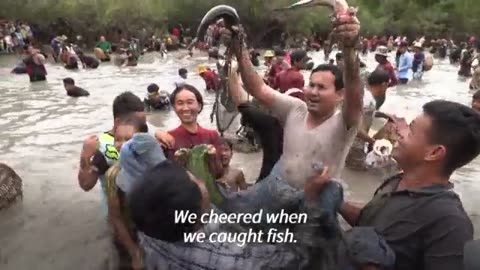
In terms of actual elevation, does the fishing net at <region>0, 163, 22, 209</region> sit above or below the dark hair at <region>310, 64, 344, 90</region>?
below

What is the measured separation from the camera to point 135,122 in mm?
3768

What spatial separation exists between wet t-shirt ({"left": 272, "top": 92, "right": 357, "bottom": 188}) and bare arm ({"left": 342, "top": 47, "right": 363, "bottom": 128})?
0.09m

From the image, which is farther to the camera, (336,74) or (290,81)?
(290,81)

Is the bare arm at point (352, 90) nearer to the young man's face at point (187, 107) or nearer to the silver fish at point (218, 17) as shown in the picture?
the silver fish at point (218, 17)

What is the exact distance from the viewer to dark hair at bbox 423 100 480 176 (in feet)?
6.94

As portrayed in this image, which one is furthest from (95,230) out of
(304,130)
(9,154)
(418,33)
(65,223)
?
(418,33)

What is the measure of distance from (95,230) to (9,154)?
10.9 ft

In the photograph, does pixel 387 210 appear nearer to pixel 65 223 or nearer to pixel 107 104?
pixel 65 223

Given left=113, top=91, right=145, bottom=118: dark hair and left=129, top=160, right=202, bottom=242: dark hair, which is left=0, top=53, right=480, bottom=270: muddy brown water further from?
left=129, top=160, right=202, bottom=242: dark hair

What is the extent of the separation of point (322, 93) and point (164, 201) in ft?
5.06

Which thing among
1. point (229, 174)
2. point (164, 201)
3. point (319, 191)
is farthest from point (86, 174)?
point (164, 201)

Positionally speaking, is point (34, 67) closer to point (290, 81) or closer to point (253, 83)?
point (290, 81)

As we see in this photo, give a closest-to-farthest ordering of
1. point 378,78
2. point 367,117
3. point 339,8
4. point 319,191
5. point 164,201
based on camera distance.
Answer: point 164,201 < point 319,191 < point 339,8 < point 367,117 < point 378,78

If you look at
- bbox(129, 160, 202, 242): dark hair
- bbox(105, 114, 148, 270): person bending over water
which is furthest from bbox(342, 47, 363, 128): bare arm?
bbox(105, 114, 148, 270): person bending over water
